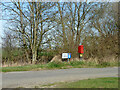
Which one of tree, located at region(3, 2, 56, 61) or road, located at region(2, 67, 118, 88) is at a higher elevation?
tree, located at region(3, 2, 56, 61)

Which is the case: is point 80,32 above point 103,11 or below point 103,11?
below

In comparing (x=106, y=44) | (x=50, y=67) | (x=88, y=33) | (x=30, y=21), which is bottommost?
(x=50, y=67)

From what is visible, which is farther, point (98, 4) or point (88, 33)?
point (98, 4)

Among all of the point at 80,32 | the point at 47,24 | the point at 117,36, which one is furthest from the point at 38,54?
the point at 117,36

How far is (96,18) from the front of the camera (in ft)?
80.4

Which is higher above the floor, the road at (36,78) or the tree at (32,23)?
the tree at (32,23)

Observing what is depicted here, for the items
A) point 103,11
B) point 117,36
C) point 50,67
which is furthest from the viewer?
point 103,11

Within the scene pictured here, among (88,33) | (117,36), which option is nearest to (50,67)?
(88,33)

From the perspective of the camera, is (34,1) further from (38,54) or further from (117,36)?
(117,36)

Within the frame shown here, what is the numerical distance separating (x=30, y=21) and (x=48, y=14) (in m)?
2.38

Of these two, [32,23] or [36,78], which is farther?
[32,23]

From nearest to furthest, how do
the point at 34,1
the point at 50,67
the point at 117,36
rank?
1. the point at 50,67
2. the point at 34,1
3. the point at 117,36

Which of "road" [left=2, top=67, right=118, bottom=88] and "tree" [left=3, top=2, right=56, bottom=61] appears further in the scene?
"tree" [left=3, top=2, right=56, bottom=61]

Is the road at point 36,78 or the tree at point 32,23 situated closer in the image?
the road at point 36,78
